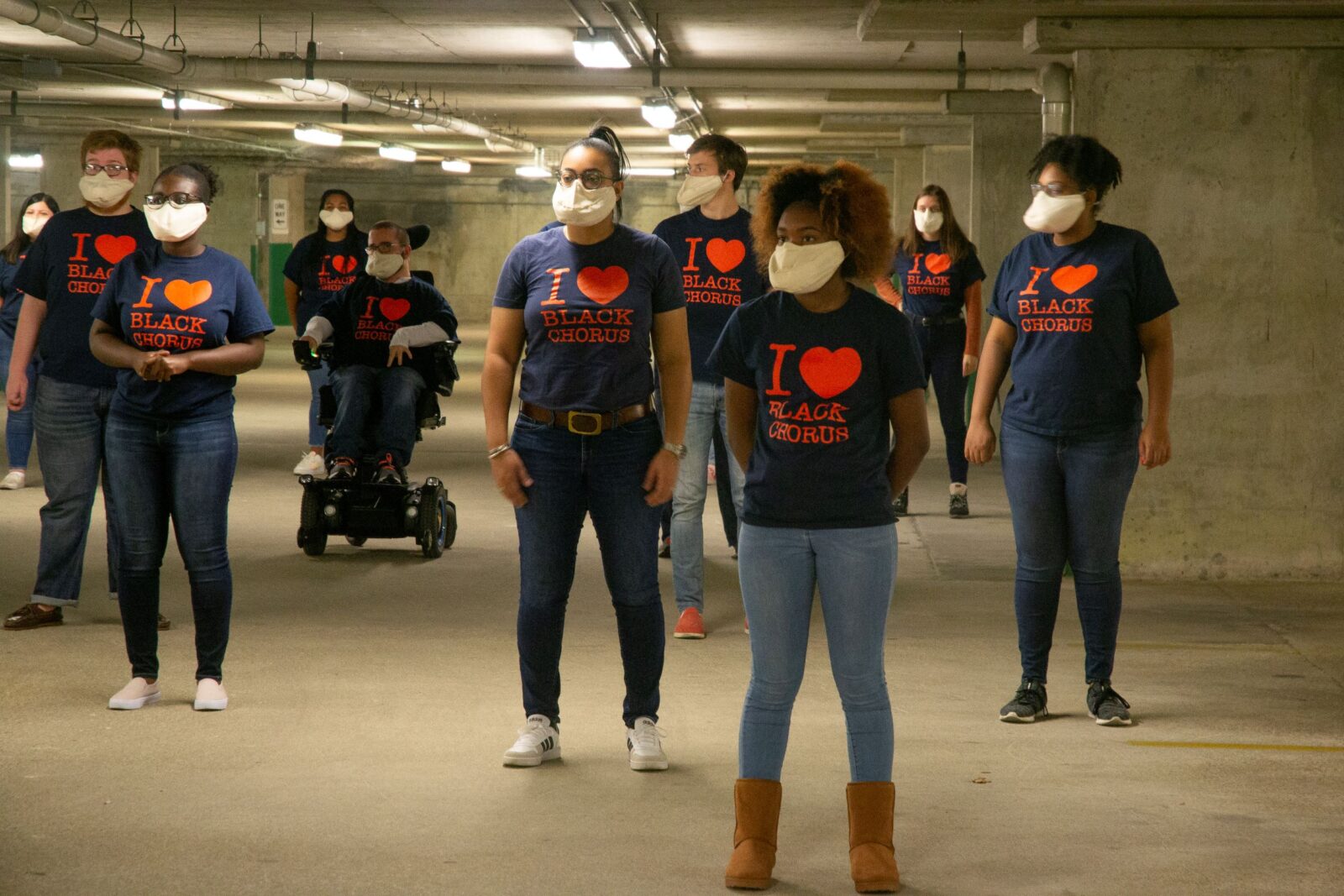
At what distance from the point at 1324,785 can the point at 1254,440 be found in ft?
12.1

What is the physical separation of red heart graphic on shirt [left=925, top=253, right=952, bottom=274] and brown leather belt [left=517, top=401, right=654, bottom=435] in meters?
5.67

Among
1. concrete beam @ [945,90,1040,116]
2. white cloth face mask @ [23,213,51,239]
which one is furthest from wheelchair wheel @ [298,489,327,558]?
concrete beam @ [945,90,1040,116]

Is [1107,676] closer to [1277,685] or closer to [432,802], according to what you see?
[1277,685]

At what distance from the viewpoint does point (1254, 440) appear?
7.96 m

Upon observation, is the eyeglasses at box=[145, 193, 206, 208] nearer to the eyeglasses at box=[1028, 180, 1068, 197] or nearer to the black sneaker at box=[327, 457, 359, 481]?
the eyeglasses at box=[1028, 180, 1068, 197]

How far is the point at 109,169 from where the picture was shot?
5.96 meters

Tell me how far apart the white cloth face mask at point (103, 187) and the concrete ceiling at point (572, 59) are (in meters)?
4.04

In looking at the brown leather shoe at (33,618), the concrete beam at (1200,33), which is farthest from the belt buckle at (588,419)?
the concrete beam at (1200,33)

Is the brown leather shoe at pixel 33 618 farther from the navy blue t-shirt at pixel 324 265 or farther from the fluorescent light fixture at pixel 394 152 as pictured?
the fluorescent light fixture at pixel 394 152

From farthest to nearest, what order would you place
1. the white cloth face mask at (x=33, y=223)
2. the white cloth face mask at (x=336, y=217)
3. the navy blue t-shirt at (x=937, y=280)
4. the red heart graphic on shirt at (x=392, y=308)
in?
1. the white cloth face mask at (x=336, y=217)
2. the navy blue t-shirt at (x=937, y=280)
3. the white cloth face mask at (x=33, y=223)
4. the red heart graphic on shirt at (x=392, y=308)

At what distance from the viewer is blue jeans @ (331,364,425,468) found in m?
8.12

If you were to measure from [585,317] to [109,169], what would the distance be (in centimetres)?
251

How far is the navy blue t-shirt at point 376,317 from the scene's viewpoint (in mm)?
8180

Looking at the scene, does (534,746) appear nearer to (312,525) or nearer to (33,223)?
(312,525)
